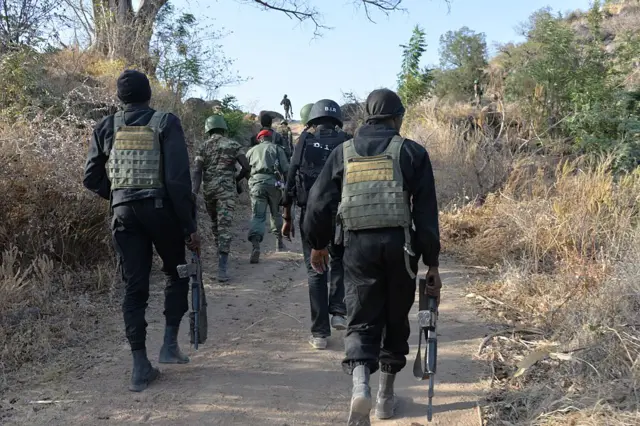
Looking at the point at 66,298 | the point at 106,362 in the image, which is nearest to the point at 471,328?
the point at 106,362

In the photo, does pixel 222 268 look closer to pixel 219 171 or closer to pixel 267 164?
pixel 219 171

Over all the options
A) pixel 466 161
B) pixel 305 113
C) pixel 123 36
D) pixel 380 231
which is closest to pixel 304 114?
pixel 305 113

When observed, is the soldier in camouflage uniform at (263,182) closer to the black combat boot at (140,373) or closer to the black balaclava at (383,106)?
the black combat boot at (140,373)

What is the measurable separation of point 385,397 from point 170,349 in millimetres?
1627

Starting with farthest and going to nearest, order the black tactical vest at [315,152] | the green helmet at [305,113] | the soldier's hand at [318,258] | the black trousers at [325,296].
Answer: the green helmet at [305,113] → the black tactical vest at [315,152] → the black trousers at [325,296] → the soldier's hand at [318,258]

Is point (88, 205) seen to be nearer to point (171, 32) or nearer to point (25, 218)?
point (25, 218)

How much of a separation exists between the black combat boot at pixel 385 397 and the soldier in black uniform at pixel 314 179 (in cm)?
117

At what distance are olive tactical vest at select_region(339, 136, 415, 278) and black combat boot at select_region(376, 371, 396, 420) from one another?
68 centimetres

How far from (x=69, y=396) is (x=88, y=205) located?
2570 millimetres

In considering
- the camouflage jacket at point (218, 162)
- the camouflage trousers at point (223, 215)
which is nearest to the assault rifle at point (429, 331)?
the camouflage trousers at point (223, 215)

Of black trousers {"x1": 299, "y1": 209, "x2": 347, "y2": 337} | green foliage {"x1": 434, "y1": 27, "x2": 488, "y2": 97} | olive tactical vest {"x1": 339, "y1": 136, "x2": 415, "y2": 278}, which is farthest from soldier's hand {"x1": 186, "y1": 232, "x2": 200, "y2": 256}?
green foliage {"x1": 434, "y1": 27, "x2": 488, "y2": 97}

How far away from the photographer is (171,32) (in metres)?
13.1

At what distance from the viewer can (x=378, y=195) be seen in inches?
117

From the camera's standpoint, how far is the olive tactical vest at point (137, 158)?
3.55 metres
